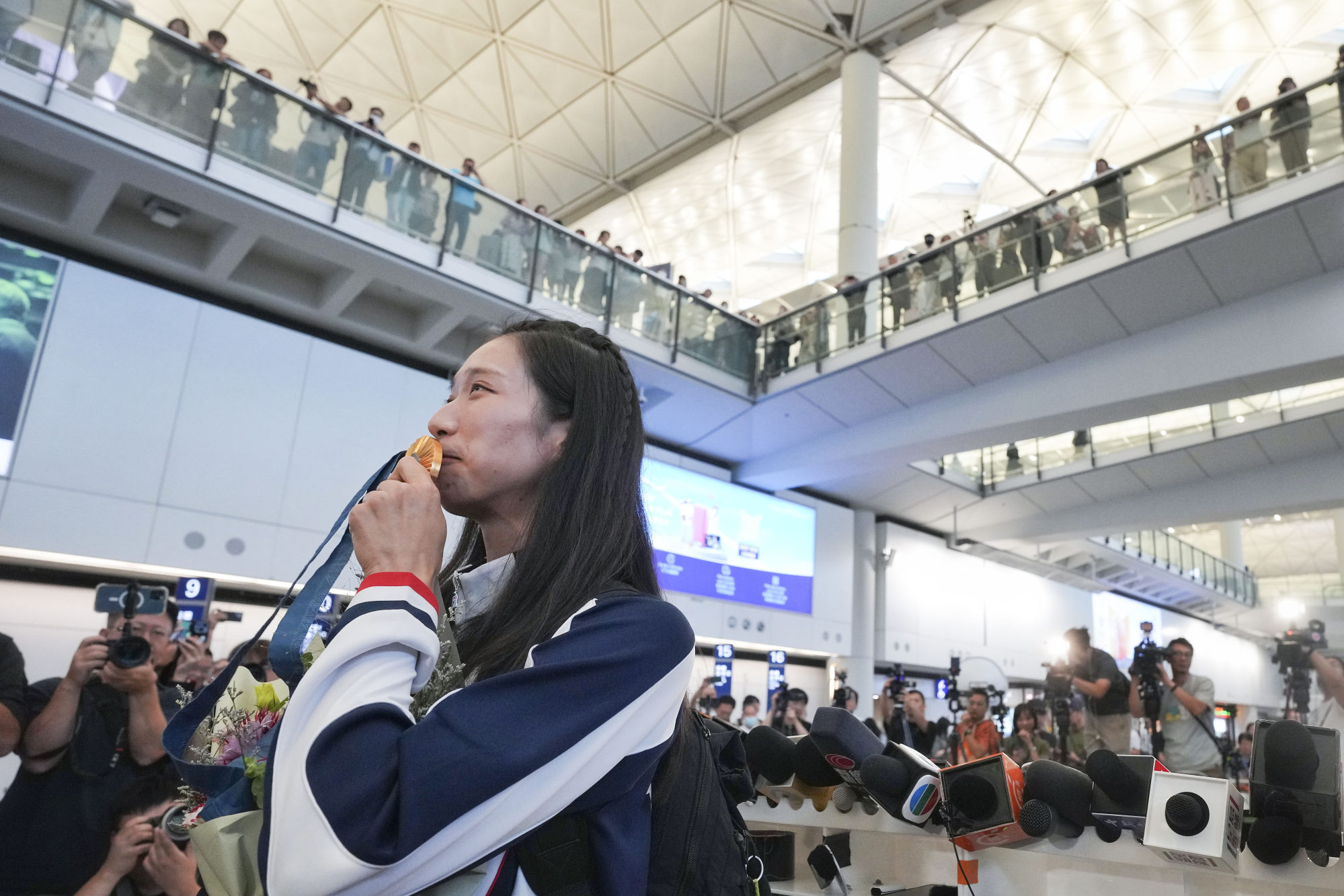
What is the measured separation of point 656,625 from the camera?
1.00 m

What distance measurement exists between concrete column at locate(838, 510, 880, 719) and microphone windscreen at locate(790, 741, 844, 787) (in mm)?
15580

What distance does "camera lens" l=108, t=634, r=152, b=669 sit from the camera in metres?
3.03

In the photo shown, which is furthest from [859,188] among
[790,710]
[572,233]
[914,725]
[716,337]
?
[914,725]

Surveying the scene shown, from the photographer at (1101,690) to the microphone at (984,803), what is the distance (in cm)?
529

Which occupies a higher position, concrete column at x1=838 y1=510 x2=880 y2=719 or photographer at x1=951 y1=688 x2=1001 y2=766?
concrete column at x1=838 y1=510 x2=880 y2=719

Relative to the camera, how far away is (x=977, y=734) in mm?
7988

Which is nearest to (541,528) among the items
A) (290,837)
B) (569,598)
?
(569,598)

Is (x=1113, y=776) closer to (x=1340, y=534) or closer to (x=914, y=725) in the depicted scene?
(x=914, y=725)

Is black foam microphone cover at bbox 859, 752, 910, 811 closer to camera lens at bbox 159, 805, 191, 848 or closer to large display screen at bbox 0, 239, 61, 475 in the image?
camera lens at bbox 159, 805, 191, 848

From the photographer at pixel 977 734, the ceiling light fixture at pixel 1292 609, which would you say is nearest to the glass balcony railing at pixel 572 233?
the photographer at pixel 977 734

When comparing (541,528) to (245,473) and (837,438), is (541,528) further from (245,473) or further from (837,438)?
(837,438)

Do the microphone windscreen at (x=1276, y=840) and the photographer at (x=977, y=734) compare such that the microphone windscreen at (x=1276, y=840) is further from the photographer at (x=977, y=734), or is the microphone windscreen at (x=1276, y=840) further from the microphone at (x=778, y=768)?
the photographer at (x=977, y=734)

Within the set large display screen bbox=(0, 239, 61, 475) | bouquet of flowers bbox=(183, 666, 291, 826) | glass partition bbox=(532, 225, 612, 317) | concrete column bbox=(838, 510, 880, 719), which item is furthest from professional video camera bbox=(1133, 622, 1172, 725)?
concrete column bbox=(838, 510, 880, 719)

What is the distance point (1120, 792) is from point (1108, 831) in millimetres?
107
